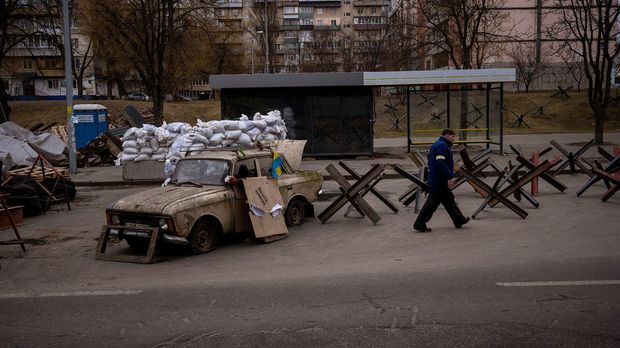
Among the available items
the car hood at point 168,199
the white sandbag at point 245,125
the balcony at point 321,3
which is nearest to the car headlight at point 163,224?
the car hood at point 168,199

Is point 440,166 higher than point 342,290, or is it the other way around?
point 440,166

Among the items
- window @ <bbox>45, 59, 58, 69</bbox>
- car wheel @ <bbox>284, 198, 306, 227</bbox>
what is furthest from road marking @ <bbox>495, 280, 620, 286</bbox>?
window @ <bbox>45, 59, 58, 69</bbox>

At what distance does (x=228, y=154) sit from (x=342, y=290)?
4097mm

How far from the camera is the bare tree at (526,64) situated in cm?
4625

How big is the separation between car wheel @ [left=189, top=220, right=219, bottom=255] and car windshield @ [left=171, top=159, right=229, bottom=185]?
0.79 m

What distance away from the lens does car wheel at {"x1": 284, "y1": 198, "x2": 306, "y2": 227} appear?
10.8 m

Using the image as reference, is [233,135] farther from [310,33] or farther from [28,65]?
[28,65]

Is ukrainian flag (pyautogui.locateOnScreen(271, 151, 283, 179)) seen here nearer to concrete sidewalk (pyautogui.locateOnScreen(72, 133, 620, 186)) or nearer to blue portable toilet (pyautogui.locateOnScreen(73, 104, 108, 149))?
concrete sidewalk (pyautogui.locateOnScreen(72, 133, 620, 186))

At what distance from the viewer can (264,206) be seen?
958 cm

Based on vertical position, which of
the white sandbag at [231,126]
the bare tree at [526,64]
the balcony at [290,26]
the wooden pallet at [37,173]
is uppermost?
the balcony at [290,26]

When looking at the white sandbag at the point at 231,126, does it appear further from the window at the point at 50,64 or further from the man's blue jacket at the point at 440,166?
the window at the point at 50,64

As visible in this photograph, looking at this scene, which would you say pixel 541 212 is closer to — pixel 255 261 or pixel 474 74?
pixel 255 261

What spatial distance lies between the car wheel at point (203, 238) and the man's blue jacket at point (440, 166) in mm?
3622

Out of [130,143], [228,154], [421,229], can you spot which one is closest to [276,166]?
[228,154]
